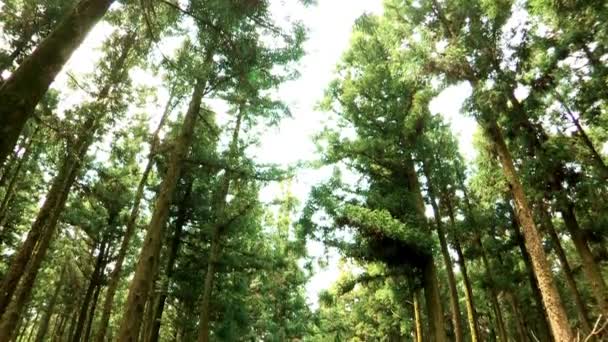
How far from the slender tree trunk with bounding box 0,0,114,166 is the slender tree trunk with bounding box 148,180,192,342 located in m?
12.6

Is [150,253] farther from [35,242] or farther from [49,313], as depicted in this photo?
[49,313]

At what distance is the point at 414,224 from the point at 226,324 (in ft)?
32.6

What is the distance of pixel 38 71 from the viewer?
3631 mm

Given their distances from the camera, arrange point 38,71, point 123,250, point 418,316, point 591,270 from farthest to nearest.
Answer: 1. point 418,316
2. point 123,250
3. point 591,270
4. point 38,71

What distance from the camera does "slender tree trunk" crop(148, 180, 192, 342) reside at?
15.1 metres

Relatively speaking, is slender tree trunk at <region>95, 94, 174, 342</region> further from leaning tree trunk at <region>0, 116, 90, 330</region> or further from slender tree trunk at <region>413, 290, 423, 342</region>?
slender tree trunk at <region>413, 290, 423, 342</region>

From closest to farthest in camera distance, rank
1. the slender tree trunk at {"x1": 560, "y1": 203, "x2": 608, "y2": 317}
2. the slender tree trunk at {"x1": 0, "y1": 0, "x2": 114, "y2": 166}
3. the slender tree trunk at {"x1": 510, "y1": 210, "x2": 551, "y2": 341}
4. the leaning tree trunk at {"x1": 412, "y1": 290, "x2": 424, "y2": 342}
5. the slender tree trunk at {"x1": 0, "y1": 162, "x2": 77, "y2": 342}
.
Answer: the slender tree trunk at {"x1": 0, "y1": 0, "x2": 114, "y2": 166}
the slender tree trunk at {"x1": 0, "y1": 162, "x2": 77, "y2": 342}
the slender tree trunk at {"x1": 560, "y1": 203, "x2": 608, "y2": 317}
the leaning tree trunk at {"x1": 412, "y1": 290, "x2": 424, "y2": 342}
the slender tree trunk at {"x1": 510, "y1": 210, "x2": 551, "y2": 341}

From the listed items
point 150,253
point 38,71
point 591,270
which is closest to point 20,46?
point 150,253

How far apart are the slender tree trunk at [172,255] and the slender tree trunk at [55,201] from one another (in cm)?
542

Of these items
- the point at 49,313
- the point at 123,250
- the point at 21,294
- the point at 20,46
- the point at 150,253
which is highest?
the point at 20,46

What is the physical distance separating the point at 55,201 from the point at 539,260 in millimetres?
12219

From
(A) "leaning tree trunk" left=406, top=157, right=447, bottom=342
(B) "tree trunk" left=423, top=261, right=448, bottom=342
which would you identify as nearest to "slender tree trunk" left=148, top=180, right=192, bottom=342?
(A) "leaning tree trunk" left=406, top=157, right=447, bottom=342

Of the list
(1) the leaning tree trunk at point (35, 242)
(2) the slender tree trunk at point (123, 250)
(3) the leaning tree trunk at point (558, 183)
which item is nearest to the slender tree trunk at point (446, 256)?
(3) the leaning tree trunk at point (558, 183)

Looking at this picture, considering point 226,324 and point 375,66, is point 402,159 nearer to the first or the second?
point 375,66
